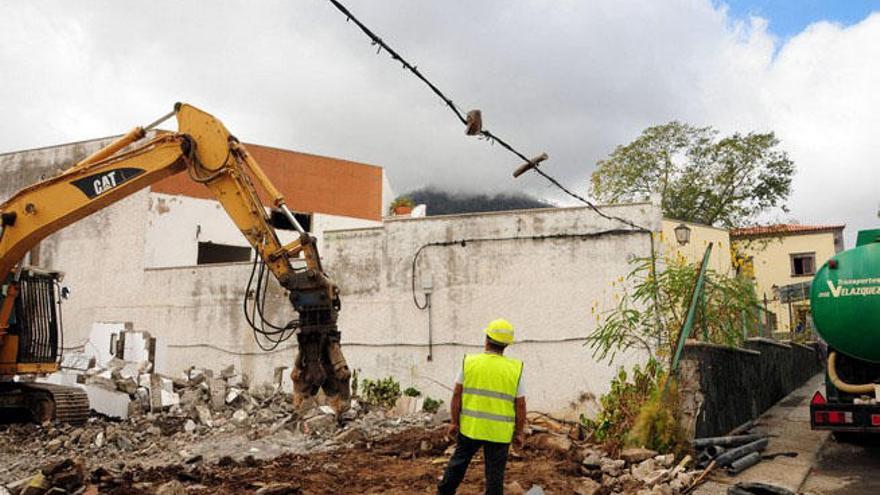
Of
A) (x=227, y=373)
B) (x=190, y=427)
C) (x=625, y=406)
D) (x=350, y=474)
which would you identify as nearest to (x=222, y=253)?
(x=227, y=373)

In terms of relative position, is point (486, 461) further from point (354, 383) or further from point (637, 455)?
point (354, 383)

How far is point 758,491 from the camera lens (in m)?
6.37

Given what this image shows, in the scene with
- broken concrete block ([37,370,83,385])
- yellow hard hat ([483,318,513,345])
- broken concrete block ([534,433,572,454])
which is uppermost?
yellow hard hat ([483,318,513,345])

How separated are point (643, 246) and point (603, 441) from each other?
594cm

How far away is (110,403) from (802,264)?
37.4m

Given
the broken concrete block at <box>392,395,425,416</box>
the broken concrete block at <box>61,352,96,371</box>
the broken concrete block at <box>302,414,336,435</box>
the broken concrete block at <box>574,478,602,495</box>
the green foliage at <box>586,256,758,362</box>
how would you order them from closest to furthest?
the broken concrete block at <box>574,478,602,495</box>, the green foliage at <box>586,256,758,362</box>, the broken concrete block at <box>302,414,336,435</box>, the broken concrete block at <box>392,395,425,416</box>, the broken concrete block at <box>61,352,96,371</box>

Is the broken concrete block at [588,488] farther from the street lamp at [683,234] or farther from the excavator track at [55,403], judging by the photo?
the excavator track at [55,403]

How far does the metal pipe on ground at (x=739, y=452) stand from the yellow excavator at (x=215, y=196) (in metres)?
4.39

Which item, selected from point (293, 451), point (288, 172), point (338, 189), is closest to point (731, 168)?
point (338, 189)

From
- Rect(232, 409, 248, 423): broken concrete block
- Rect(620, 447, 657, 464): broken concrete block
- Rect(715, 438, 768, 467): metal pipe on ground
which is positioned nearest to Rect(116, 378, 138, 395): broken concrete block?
Rect(232, 409, 248, 423): broken concrete block

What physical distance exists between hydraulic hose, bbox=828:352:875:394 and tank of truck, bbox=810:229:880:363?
0.86 ft

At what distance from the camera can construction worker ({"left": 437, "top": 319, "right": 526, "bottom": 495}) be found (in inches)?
209

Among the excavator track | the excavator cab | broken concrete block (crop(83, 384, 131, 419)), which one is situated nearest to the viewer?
the excavator cab

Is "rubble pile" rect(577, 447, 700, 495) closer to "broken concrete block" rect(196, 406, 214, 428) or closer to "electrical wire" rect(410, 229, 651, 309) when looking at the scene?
"electrical wire" rect(410, 229, 651, 309)
